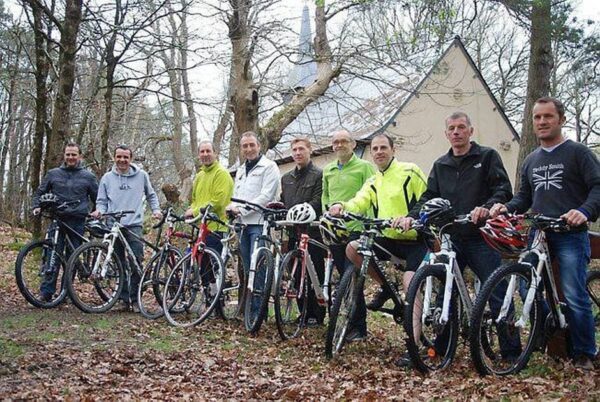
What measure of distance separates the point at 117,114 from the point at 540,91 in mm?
10924

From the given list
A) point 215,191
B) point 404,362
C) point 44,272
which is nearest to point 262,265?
point 215,191

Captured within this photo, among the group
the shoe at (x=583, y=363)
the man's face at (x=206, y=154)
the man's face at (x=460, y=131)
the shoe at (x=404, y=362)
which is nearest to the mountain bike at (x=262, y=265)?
the man's face at (x=206, y=154)

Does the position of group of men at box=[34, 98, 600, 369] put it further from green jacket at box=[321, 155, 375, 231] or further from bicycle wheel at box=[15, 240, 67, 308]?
bicycle wheel at box=[15, 240, 67, 308]

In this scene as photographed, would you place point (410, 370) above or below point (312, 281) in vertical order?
below

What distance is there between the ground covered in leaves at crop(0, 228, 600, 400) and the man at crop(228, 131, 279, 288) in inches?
35.4

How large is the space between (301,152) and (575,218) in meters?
3.14

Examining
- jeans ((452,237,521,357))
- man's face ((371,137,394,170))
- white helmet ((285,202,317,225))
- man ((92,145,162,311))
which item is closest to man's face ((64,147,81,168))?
man ((92,145,162,311))

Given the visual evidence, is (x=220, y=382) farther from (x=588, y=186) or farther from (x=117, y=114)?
(x=117, y=114)

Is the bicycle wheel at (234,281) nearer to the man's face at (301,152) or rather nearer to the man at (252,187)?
the man at (252,187)

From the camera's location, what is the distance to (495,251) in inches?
199

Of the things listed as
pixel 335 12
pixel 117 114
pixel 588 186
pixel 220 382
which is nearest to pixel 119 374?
pixel 220 382

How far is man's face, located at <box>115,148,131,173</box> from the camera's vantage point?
8133mm

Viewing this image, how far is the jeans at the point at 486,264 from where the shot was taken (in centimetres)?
470

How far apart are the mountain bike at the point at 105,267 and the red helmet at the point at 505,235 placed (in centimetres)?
428
